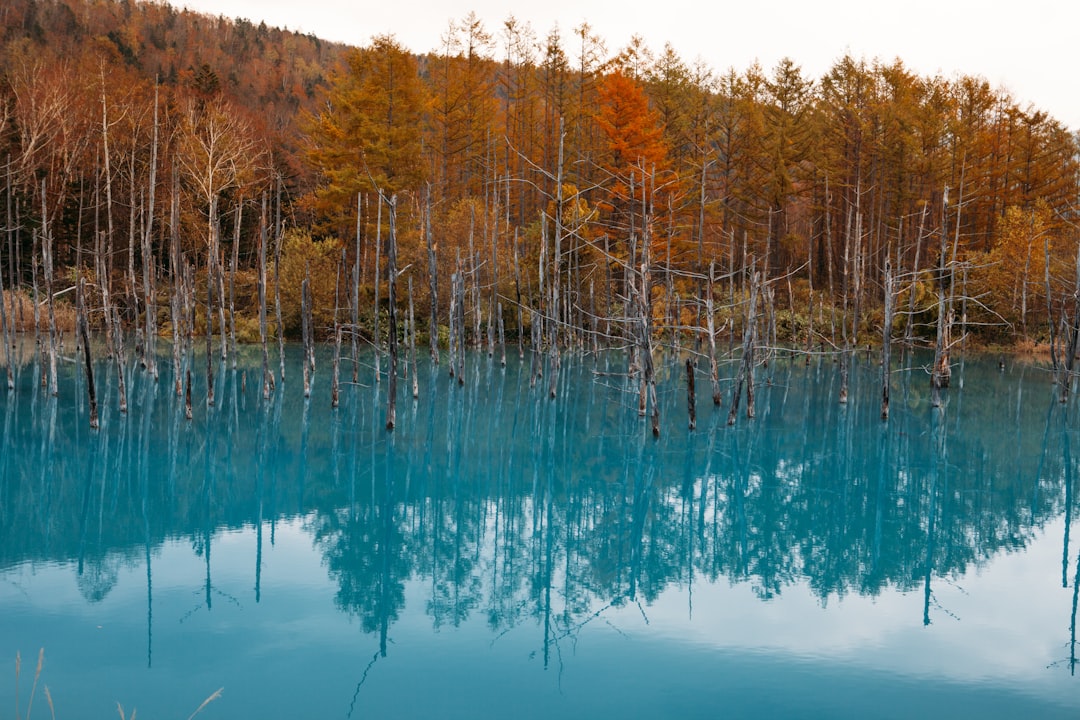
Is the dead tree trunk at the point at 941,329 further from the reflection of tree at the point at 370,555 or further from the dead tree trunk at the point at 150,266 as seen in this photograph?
the dead tree trunk at the point at 150,266

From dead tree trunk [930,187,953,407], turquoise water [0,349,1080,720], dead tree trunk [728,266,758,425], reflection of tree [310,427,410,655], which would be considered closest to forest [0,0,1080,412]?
dead tree trunk [930,187,953,407]

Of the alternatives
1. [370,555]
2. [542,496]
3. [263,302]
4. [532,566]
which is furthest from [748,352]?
[263,302]

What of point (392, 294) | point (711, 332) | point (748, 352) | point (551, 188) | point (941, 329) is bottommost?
point (748, 352)

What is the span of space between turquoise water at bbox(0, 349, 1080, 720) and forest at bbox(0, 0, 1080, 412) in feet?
29.9

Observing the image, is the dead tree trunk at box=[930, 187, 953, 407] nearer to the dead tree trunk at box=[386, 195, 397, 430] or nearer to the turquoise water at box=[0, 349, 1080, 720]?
the turquoise water at box=[0, 349, 1080, 720]

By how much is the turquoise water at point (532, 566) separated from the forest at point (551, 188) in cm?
912

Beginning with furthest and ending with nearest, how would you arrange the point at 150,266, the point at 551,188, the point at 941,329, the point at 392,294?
the point at 551,188 → the point at 150,266 → the point at 941,329 → the point at 392,294

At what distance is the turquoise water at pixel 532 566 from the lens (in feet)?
19.3

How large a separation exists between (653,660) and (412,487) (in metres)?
5.75

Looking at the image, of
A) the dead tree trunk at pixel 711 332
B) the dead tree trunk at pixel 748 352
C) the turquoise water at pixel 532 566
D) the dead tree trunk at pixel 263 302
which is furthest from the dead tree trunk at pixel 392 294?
the dead tree trunk at pixel 748 352

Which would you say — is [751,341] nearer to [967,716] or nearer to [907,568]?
[907,568]

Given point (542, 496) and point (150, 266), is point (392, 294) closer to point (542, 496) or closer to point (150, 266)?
point (542, 496)

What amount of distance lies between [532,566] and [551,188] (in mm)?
28073

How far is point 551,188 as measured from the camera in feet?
116
